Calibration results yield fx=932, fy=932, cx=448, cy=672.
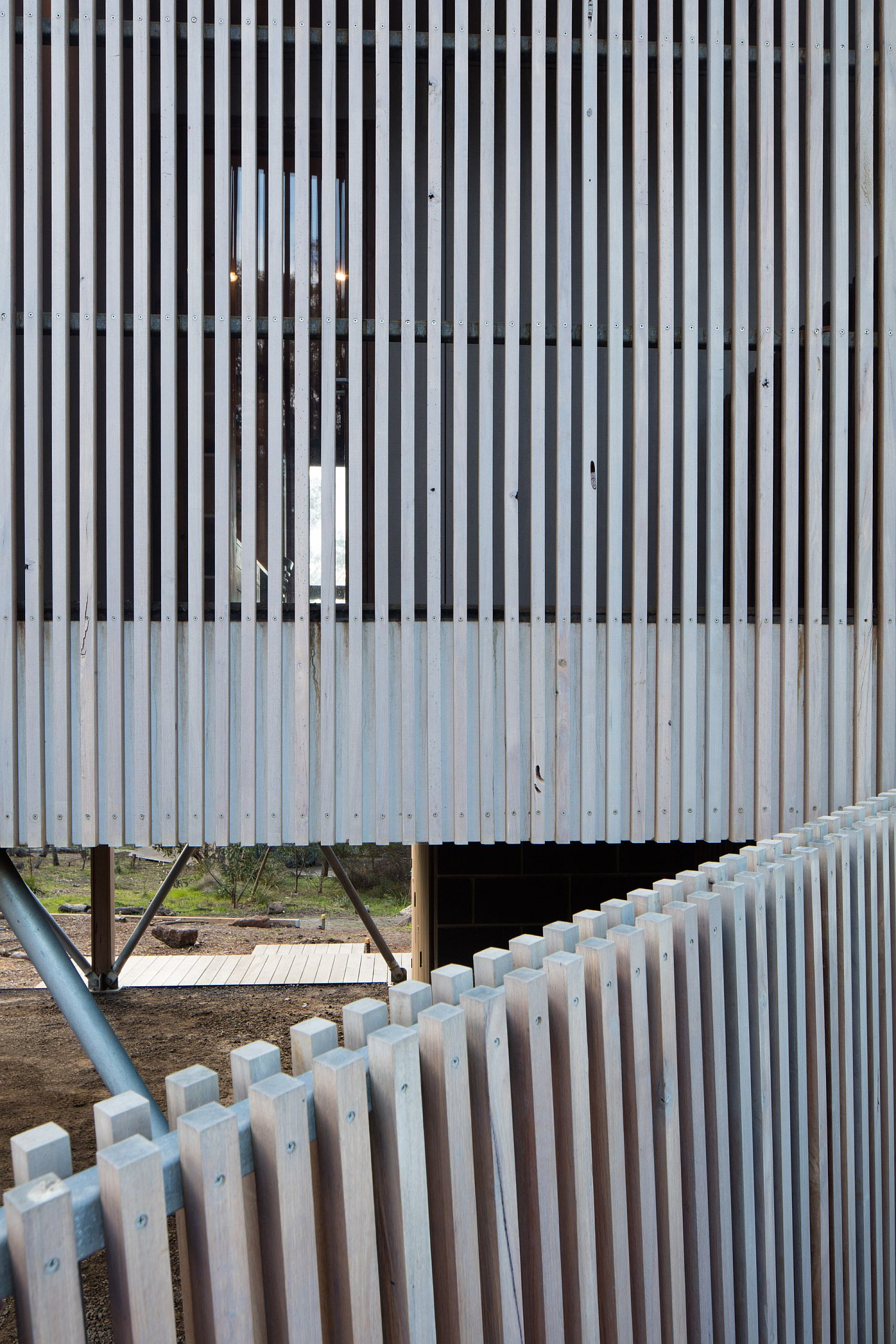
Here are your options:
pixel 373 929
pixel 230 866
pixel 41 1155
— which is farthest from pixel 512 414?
pixel 230 866

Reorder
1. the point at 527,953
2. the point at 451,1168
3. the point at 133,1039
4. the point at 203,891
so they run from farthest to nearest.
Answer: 1. the point at 203,891
2. the point at 133,1039
3. the point at 527,953
4. the point at 451,1168

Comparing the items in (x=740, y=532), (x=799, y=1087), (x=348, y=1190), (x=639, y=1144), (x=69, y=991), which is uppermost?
(x=740, y=532)

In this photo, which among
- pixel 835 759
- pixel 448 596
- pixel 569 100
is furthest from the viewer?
pixel 448 596

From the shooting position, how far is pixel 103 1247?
1065 mm

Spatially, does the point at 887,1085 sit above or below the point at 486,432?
below

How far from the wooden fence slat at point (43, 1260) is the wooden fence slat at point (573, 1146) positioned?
0.86 meters

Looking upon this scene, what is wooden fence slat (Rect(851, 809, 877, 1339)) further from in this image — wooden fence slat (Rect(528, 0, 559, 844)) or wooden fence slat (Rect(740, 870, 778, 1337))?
wooden fence slat (Rect(528, 0, 559, 844))

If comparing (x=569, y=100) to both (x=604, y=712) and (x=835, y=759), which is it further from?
(x=835, y=759)

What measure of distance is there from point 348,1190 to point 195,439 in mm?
3649

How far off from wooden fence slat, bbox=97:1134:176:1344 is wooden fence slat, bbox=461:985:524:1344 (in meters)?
0.54

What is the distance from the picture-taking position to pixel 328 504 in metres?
4.41

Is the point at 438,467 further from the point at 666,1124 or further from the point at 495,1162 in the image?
the point at 495,1162

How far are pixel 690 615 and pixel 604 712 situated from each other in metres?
0.63

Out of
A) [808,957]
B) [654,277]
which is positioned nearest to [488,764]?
[808,957]
